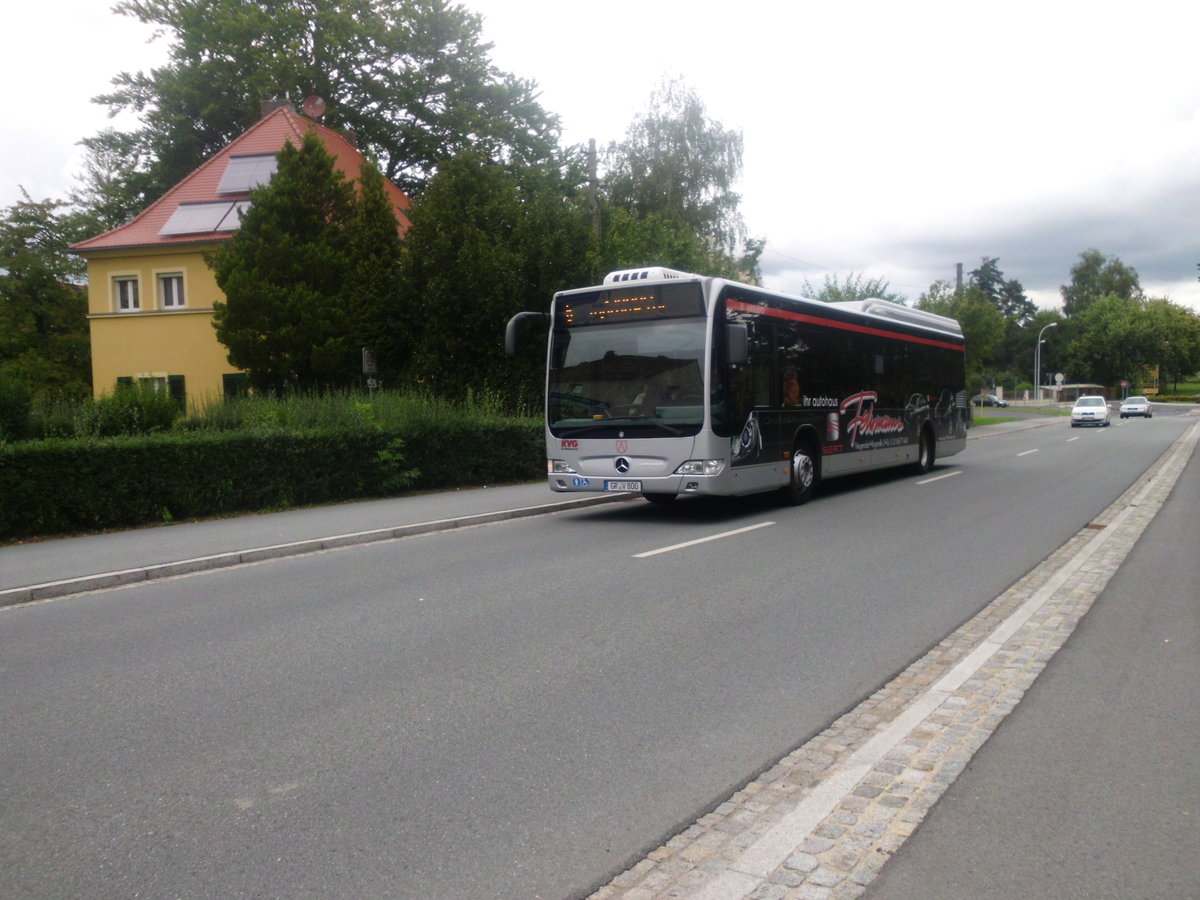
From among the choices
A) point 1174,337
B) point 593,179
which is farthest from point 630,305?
point 1174,337

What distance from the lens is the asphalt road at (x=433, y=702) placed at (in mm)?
3664

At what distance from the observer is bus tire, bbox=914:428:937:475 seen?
2053cm

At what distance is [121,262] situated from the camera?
33312 millimetres

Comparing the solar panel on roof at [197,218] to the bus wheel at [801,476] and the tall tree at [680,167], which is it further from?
the bus wheel at [801,476]

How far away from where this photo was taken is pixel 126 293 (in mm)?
33594

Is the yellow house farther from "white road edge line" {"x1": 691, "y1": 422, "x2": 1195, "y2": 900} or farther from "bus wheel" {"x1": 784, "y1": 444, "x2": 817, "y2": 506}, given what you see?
"white road edge line" {"x1": 691, "y1": 422, "x2": 1195, "y2": 900}

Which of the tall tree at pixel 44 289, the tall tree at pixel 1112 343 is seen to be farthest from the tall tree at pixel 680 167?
the tall tree at pixel 1112 343

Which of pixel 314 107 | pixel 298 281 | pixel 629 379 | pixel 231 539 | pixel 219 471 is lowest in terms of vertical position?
A: pixel 231 539

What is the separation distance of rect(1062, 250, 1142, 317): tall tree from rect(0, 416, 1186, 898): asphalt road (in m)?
123

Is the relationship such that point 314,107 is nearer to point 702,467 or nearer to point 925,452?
point 925,452

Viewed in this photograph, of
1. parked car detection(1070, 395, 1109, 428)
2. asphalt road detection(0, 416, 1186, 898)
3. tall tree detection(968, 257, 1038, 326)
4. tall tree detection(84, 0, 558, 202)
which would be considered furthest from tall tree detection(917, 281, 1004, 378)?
tall tree detection(968, 257, 1038, 326)

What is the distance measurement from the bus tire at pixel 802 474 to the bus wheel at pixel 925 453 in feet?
19.0

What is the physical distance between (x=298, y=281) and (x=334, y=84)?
16.8 metres

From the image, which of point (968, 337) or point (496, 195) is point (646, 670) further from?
point (968, 337)
